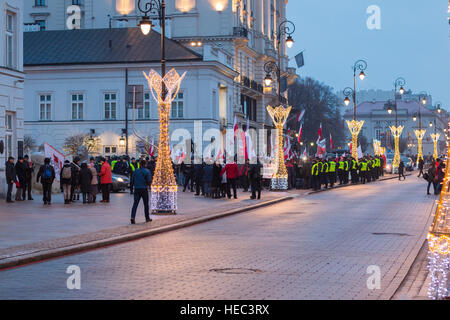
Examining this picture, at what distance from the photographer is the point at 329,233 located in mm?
18016

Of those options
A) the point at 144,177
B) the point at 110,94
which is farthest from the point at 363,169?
the point at 144,177

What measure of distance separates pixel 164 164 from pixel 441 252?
14.5 metres

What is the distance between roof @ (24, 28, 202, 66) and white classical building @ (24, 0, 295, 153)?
0.68 ft

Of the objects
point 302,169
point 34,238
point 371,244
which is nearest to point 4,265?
point 34,238

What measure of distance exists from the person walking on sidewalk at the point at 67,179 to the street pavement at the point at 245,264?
8484mm

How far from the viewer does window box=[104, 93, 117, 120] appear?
58.6 m

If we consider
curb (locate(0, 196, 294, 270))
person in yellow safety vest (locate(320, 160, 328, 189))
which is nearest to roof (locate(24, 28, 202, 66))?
person in yellow safety vest (locate(320, 160, 328, 189))

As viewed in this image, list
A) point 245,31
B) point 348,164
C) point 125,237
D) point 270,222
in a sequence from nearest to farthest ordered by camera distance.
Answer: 1. point 125,237
2. point 270,222
3. point 348,164
4. point 245,31

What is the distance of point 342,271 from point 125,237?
20.7ft

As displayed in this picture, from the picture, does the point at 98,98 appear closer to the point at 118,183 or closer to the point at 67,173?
the point at 118,183

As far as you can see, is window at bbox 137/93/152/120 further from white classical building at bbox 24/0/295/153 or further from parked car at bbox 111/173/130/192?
parked car at bbox 111/173/130/192

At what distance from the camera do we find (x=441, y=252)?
31.4 ft

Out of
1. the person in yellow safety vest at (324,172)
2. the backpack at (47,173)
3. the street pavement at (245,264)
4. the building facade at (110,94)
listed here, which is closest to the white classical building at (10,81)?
the backpack at (47,173)

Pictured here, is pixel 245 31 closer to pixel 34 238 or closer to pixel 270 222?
pixel 270 222
